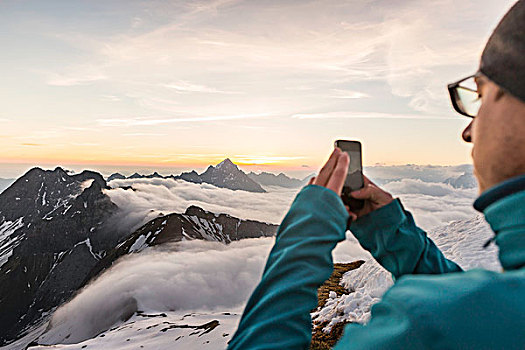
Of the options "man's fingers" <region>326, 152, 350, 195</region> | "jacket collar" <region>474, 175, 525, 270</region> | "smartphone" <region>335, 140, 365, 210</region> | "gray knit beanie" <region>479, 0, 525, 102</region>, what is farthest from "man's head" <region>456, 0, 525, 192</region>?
"smartphone" <region>335, 140, 365, 210</region>

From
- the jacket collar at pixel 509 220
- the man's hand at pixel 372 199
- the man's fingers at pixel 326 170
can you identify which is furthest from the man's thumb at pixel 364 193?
the jacket collar at pixel 509 220

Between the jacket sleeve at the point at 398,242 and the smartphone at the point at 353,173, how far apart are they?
159mm

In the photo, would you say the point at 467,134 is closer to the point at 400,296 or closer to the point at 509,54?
the point at 509,54

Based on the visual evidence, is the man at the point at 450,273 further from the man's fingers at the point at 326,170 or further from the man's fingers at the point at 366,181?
the man's fingers at the point at 366,181

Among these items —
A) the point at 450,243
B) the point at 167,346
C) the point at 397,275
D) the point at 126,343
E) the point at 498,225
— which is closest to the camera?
the point at 498,225

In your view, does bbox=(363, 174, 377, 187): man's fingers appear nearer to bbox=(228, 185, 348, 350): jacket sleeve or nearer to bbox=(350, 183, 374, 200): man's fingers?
bbox=(350, 183, 374, 200): man's fingers

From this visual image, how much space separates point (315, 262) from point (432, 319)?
0.68 meters

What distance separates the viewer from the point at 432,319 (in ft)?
3.45

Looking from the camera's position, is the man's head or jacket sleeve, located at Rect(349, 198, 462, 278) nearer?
the man's head

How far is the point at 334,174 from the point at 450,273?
0.70 metres

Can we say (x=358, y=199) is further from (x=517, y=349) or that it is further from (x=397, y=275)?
(x=517, y=349)

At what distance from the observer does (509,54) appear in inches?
58.4

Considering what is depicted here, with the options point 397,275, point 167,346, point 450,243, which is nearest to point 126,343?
point 167,346

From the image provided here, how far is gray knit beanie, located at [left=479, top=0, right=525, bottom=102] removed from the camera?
1442 mm
